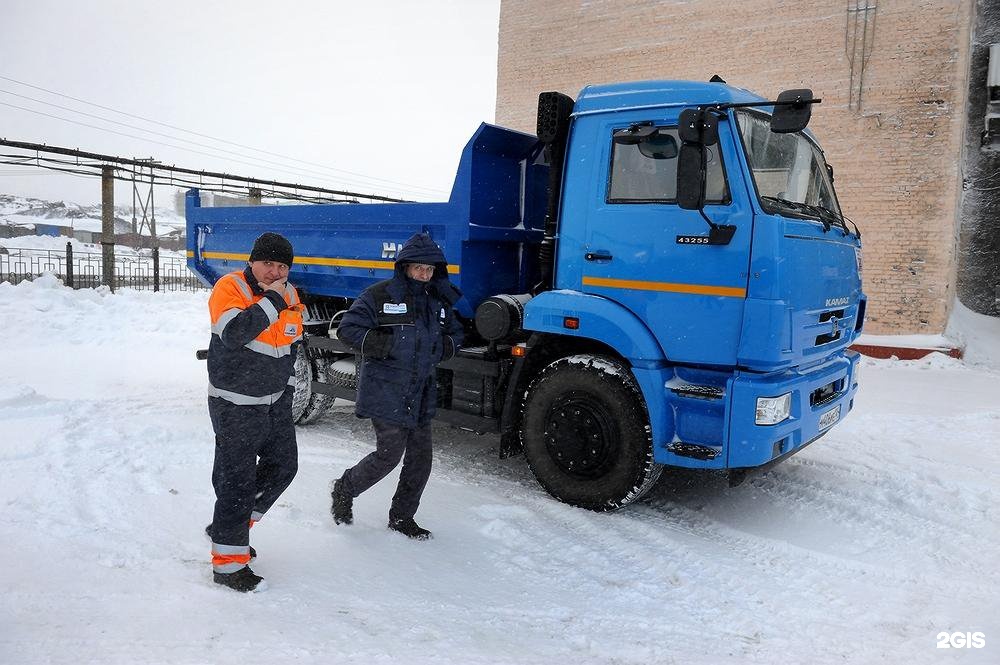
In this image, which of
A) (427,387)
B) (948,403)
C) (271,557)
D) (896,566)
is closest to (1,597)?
(271,557)

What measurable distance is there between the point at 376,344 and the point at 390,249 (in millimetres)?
1888

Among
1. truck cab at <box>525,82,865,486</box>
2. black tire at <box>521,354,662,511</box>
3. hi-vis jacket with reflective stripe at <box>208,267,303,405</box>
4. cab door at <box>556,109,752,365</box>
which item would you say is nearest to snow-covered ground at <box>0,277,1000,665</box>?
black tire at <box>521,354,662,511</box>

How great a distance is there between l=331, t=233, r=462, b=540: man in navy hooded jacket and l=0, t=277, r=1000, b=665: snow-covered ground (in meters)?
0.30

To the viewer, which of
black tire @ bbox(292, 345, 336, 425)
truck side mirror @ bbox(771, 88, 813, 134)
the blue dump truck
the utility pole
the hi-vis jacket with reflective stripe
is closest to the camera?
the hi-vis jacket with reflective stripe

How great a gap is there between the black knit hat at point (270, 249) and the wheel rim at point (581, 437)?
2138 millimetres

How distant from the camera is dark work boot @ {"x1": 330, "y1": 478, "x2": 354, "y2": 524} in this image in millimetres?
3869

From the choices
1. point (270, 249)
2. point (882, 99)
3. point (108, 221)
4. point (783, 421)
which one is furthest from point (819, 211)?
point (108, 221)

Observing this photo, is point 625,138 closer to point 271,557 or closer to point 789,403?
point 789,403

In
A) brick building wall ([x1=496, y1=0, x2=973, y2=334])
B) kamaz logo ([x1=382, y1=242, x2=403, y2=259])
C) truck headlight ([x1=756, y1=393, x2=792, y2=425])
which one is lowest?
truck headlight ([x1=756, y1=393, x2=792, y2=425])

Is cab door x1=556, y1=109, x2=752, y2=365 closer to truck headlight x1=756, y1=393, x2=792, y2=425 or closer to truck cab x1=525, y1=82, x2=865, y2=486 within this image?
truck cab x1=525, y1=82, x2=865, y2=486

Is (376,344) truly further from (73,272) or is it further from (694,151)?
(73,272)

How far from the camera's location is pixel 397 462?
12.5ft

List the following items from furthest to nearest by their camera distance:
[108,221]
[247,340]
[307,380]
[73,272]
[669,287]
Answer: [73,272] < [108,221] < [307,380] < [669,287] < [247,340]

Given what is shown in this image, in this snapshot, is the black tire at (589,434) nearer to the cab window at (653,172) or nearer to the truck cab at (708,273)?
the truck cab at (708,273)
